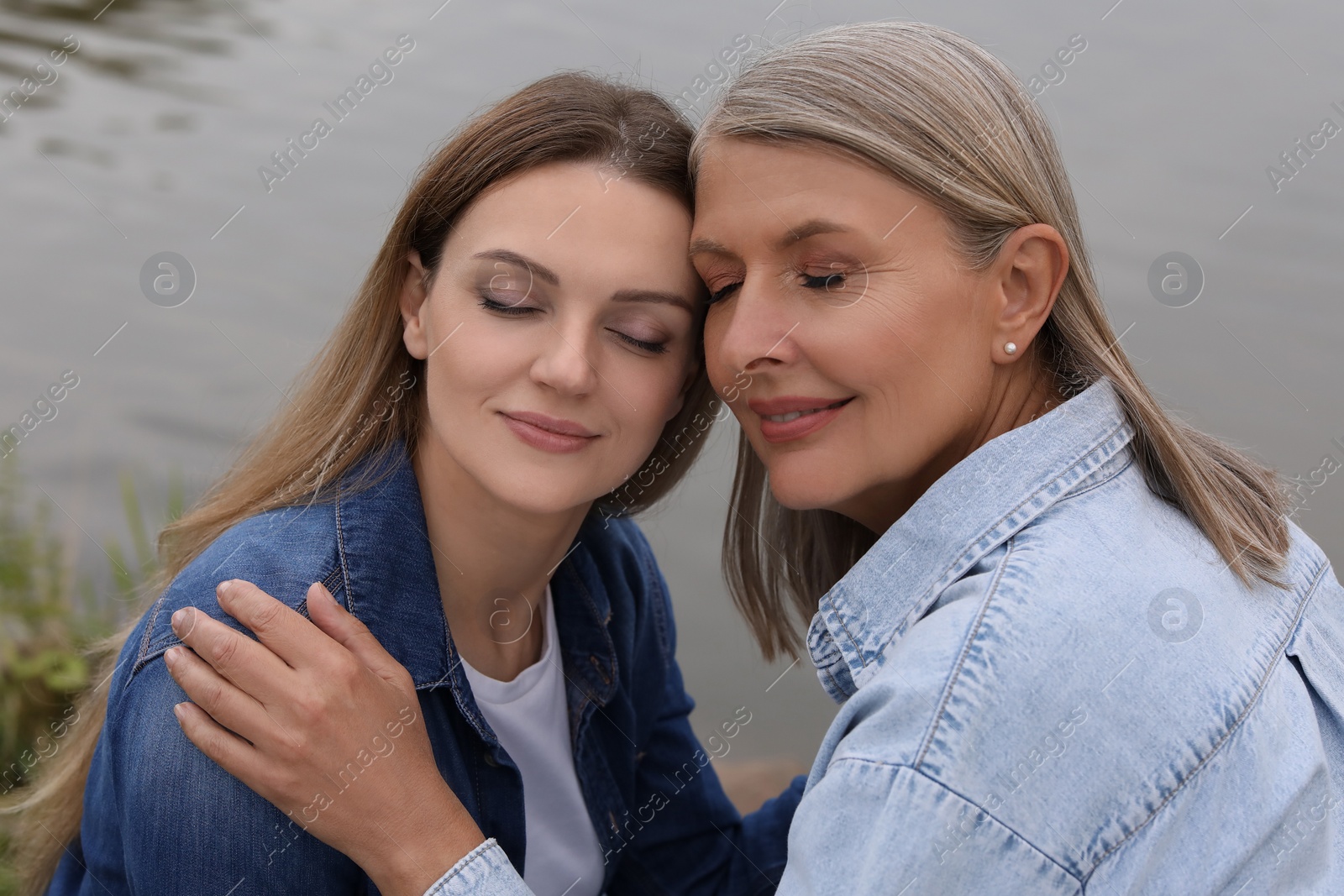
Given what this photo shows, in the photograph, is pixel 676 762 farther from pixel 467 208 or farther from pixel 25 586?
pixel 25 586

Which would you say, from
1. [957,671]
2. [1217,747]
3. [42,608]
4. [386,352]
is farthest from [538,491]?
[42,608]

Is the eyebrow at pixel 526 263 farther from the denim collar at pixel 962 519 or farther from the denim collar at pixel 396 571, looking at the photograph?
the denim collar at pixel 962 519

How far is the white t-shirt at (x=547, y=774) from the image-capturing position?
93.9 inches

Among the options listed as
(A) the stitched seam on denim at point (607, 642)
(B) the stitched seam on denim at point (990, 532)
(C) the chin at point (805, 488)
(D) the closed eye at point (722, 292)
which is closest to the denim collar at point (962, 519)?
(B) the stitched seam on denim at point (990, 532)

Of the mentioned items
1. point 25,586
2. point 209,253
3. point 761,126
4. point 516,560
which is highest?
point 209,253

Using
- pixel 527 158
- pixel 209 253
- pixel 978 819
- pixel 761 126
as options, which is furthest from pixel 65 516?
pixel 978 819

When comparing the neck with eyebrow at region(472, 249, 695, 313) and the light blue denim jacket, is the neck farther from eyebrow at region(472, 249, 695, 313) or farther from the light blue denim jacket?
the light blue denim jacket

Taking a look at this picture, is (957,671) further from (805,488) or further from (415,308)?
(415,308)

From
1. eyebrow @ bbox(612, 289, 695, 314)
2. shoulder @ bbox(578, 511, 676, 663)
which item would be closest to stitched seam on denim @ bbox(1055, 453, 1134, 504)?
eyebrow @ bbox(612, 289, 695, 314)

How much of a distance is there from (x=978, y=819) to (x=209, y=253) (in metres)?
5.45

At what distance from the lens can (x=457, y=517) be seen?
2281 mm

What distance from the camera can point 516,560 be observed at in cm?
237

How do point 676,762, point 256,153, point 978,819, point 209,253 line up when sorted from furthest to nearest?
point 256,153
point 209,253
point 676,762
point 978,819

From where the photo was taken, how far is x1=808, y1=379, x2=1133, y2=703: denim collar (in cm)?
166
